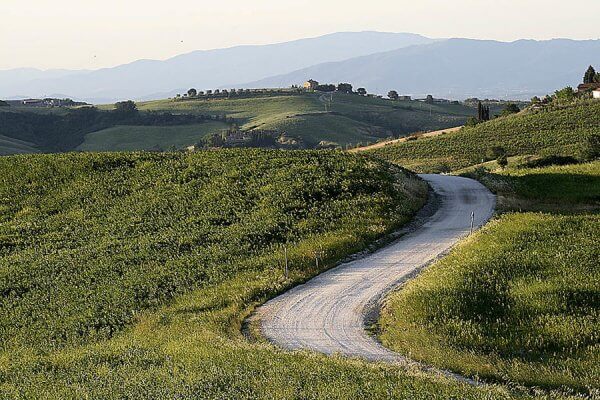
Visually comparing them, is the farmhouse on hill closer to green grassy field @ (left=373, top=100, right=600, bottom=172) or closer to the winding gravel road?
green grassy field @ (left=373, top=100, right=600, bottom=172)

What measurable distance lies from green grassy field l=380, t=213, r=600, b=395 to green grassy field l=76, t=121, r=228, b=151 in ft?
443

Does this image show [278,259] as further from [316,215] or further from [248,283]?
[316,215]

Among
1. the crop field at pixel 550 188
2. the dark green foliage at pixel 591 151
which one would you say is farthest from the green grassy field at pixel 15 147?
the crop field at pixel 550 188

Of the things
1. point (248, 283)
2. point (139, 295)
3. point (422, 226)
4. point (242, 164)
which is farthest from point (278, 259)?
point (242, 164)

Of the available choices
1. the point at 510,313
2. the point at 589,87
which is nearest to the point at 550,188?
the point at 510,313

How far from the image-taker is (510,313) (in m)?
20.3

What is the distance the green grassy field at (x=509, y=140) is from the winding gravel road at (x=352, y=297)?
134 ft

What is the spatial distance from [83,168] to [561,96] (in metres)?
79.4

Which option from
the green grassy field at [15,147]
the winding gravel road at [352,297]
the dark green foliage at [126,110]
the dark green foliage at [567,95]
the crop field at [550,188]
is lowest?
the winding gravel road at [352,297]

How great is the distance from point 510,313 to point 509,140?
6652cm

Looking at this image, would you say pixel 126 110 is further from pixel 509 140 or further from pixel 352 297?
pixel 352 297

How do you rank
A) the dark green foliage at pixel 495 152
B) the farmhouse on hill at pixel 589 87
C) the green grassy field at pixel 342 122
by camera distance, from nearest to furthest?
the dark green foliage at pixel 495 152
the farmhouse on hill at pixel 589 87
the green grassy field at pixel 342 122

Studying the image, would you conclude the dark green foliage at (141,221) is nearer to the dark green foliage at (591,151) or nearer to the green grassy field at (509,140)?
the dark green foliage at (591,151)

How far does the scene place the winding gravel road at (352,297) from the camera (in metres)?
19.1
